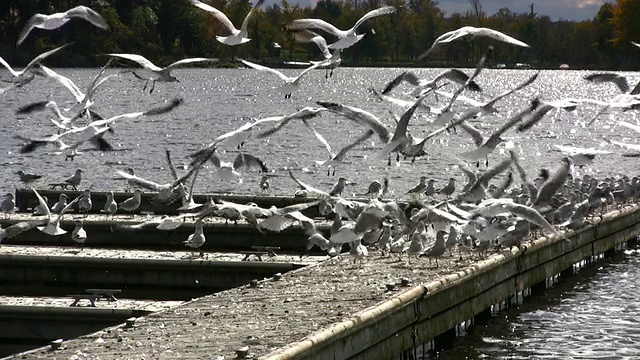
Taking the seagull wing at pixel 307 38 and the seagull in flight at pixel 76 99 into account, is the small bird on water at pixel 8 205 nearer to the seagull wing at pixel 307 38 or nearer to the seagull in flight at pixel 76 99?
the seagull in flight at pixel 76 99

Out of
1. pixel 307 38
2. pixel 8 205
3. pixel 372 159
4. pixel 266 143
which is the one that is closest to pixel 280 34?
pixel 266 143

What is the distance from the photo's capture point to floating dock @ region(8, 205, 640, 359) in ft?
44.2

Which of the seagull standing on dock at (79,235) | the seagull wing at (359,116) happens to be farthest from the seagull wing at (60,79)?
the seagull wing at (359,116)

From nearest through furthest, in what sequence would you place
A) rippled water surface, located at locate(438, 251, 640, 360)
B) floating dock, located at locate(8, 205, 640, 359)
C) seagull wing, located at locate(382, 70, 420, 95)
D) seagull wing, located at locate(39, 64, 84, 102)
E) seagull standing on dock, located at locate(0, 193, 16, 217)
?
floating dock, located at locate(8, 205, 640, 359) < rippled water surface, located at locate(438, 251, 640, 360) < seagull wing, located at locate(382, 70, 420, 95) < seagull wing, located at locate(39, 64, 84, 102) < seagull standing on dock, located at locate(0, 193, 16, 217)

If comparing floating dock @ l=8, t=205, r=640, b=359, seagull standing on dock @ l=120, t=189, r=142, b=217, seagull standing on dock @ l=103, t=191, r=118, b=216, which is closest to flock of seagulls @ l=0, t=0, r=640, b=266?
floating dock @ l=8, t=205, r=640, b=359

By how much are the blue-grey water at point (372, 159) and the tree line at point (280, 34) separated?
5.09m

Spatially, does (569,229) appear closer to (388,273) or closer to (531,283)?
(531,283)

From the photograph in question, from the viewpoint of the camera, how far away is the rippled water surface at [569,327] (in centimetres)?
1844

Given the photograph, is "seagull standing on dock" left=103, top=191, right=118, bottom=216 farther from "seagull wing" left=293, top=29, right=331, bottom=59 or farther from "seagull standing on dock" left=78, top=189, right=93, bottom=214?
"seagull wing" left=293, top=29, right=331, bottom=59

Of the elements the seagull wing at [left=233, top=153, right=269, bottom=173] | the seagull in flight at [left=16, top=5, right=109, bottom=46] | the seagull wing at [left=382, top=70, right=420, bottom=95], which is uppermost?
the seagull in flight at [left=16, top=5, right=109, bottom=46]

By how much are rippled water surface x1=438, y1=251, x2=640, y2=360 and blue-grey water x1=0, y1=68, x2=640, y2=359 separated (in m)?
0.02

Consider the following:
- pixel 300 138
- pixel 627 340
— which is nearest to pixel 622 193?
pixel 627 340

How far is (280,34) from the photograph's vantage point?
14800 centimetres

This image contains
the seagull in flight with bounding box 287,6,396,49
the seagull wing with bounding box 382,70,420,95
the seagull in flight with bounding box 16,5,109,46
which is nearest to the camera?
the seagull in flight with bounding box 287,6,396,49
